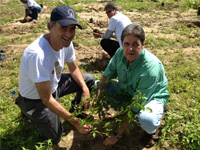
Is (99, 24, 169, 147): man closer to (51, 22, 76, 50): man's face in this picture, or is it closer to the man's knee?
the man's knee

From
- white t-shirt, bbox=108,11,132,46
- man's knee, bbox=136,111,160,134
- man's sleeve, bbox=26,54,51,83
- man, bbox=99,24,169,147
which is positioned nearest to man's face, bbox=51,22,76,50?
man's sleeve, bbox=26,54,51,83

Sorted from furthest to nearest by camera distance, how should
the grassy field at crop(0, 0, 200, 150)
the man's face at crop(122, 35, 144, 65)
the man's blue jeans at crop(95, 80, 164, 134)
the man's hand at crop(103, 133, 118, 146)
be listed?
the grassy field at crop(0, 0, 200, 150)
the man's hand at crop(103, 133, 118, 146)
the man's blue jeans at crop(95, 80, 164, 134)
the man's face at crop(122, 35, 144, 65)

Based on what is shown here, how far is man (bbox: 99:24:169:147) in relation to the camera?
1.99m

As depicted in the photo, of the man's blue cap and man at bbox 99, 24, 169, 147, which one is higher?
the man's blue cap

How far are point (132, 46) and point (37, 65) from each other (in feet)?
3.34

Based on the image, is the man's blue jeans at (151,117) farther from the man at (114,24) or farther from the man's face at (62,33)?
the man at (114,24)

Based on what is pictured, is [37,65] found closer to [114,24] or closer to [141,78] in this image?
[141,78]

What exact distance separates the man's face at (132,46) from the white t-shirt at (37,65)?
0.79 metres

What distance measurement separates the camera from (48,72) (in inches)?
77.2

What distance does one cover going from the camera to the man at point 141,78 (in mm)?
1987

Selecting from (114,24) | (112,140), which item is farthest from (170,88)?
(114,24)

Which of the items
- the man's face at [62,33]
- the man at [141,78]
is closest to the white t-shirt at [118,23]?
the man at [141,78]

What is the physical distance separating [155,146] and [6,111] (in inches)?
91.9

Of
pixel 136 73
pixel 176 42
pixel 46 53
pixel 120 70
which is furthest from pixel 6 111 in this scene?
pixel 176 42
